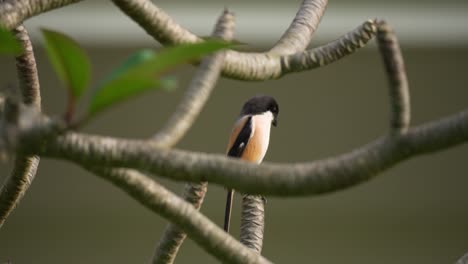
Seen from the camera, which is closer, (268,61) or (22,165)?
(268,61)

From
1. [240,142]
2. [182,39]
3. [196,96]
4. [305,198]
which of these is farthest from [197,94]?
[305,198]

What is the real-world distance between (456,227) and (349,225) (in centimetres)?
59

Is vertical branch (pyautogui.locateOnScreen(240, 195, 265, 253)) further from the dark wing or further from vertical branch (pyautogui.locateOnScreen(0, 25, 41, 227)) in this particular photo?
the dark wing

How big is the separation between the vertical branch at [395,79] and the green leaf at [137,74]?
0.23m

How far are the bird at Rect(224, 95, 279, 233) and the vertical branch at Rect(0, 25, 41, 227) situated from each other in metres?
1.60

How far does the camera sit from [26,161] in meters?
1.60

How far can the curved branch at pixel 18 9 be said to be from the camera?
131cm

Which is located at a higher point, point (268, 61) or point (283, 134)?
point (283, 134)

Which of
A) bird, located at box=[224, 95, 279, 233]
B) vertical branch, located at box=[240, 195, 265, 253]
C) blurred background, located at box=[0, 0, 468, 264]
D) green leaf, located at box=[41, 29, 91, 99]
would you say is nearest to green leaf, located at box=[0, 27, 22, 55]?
green leaf, located at box=[41, 29, 91, 99]

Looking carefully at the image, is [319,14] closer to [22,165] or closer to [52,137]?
[22,165]

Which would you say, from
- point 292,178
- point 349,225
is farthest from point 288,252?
point 292,178

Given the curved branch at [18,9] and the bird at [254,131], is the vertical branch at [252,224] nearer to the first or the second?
the curved branch at [18,9]

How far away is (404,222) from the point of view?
4977mm

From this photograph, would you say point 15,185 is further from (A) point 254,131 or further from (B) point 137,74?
(A) point 254,131
